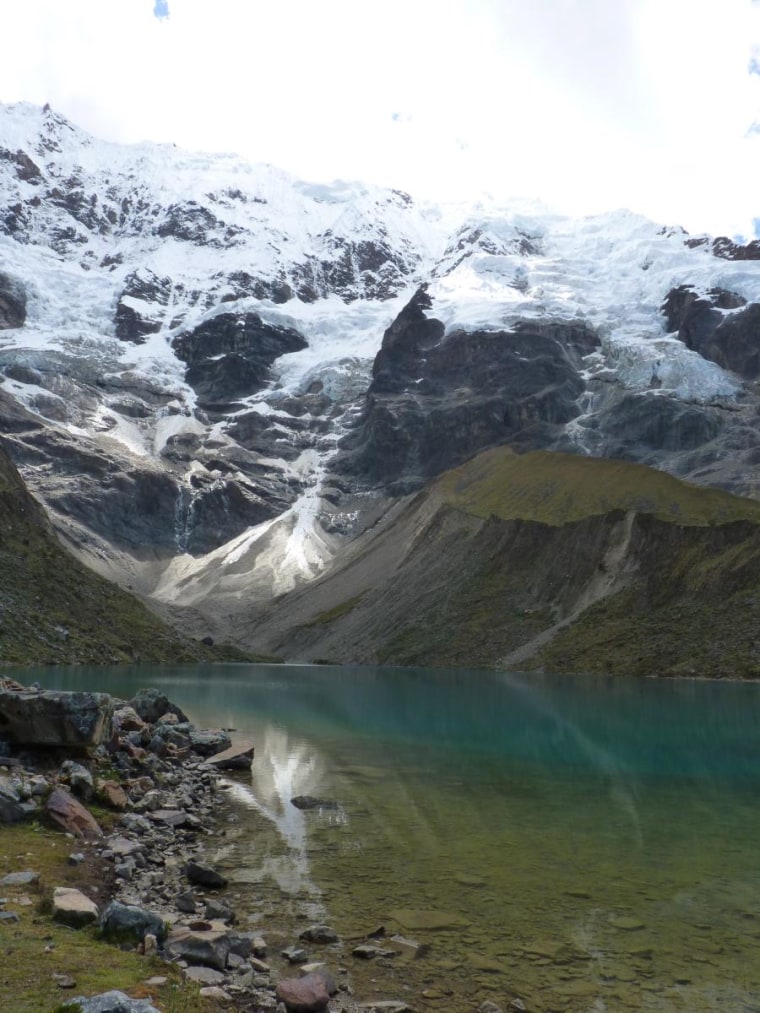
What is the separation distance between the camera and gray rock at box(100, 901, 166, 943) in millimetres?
14422

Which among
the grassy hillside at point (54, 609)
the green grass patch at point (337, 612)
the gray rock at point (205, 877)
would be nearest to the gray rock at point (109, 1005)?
the gray rock at point (205, 877)

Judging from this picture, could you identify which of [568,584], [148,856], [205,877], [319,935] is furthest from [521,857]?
[568,584]

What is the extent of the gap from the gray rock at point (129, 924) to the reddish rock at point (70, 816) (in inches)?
292

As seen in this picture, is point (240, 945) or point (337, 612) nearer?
point (240, 945)

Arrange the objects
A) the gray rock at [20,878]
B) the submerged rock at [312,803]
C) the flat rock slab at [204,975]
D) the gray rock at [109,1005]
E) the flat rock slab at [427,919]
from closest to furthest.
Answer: the gray rock at [109,1005] → the flat rock slab at [204,975] → the gray rock at [20,878] → the flat rock slab at [427,919] → the submerged rock at [312,803]

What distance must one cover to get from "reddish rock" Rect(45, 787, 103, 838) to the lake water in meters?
3.47

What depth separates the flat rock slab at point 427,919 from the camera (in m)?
17.2

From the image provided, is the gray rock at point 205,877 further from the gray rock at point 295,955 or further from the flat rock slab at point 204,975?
the flat rock slab at point 204,975

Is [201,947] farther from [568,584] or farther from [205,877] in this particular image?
[568,584]

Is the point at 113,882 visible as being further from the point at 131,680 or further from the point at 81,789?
the point at 131,680

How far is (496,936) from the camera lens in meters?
16.6


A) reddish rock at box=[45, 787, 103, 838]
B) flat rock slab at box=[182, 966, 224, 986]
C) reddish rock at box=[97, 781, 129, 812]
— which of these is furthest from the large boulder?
flat rock slab at box=[182, 966, 224, 986]

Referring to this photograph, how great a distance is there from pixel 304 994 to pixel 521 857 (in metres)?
10.6

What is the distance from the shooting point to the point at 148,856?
20.9 metres
